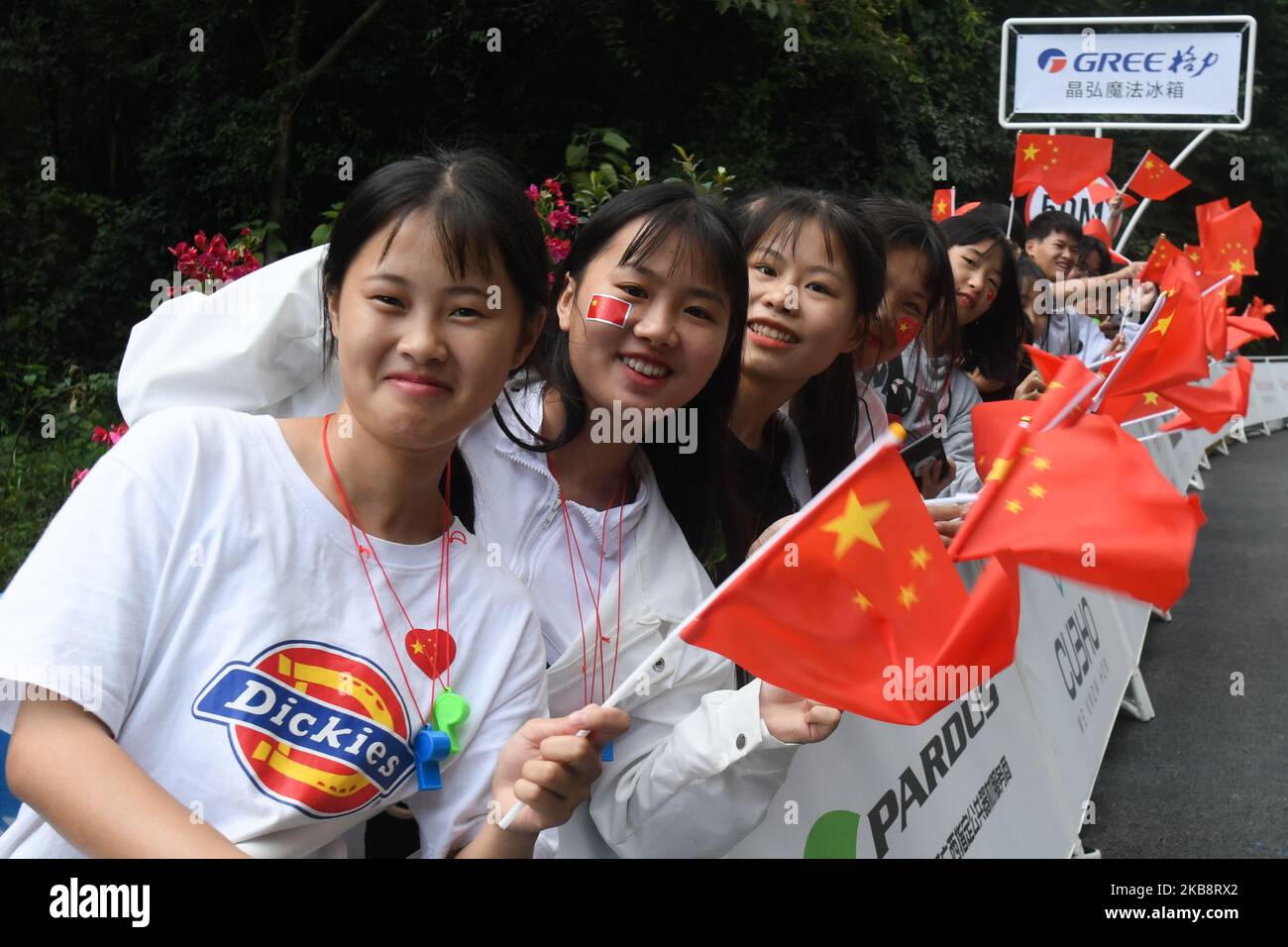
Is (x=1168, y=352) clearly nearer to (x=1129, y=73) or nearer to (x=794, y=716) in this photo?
(x=794, y=716)

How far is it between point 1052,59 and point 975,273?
5953mm

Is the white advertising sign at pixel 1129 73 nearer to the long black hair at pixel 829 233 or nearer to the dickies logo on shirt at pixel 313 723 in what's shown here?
the long black hair at pixel 829 233

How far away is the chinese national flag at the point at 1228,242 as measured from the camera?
20.9 feet

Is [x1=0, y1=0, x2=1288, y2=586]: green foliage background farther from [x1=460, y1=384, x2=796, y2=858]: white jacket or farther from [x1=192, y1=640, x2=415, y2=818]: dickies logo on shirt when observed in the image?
[x1=192, y1=640, x2=415, y2=818]: dickies logo on shirt

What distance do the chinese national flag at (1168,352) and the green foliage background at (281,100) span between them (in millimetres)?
5869

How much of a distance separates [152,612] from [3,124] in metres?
9.35

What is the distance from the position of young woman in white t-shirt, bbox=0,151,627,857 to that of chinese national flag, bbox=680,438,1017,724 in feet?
0.73

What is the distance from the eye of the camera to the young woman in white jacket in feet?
6.24

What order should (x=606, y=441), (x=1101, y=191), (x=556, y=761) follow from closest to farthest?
(x=556, y=761) < (x=606, y=441) < (x=1101, y=191)

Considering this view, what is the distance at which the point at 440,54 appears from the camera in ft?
31.3

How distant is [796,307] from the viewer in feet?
8.35

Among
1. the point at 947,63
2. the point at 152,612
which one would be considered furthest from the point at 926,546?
the point at 947,63
